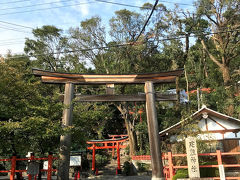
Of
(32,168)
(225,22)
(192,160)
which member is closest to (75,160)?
(32,168)

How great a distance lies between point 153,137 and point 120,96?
2.73 metres

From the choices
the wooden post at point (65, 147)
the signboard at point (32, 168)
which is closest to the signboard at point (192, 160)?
the wooden post at point (65, 147)

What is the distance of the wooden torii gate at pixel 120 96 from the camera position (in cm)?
927

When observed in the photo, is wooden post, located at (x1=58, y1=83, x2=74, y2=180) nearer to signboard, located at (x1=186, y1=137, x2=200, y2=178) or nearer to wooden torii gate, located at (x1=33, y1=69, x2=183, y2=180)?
wooden torii gate, located at (x1=33, y1=69, x2=183, y2=180)

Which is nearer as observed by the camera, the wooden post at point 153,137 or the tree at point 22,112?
the tree at point 22,112

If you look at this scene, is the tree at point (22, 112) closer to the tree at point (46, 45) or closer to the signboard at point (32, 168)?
the signboard at point (32, 168)

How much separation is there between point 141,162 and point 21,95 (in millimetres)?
13996

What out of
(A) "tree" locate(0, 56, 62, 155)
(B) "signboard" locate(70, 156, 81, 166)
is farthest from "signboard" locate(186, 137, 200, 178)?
(B) "signboard" locate(70, 156, 81, 166)

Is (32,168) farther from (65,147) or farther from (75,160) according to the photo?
(75,160)

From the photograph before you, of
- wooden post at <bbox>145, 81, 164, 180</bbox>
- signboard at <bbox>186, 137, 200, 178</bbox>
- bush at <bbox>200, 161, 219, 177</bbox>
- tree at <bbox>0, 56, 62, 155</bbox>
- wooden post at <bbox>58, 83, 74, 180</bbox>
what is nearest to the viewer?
tree at <bbox>0, 56, 62, 155</bbox>

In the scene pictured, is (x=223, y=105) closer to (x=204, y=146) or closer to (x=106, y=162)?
(x=204, y=146)

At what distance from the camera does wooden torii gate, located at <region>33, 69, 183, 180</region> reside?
9.27 m

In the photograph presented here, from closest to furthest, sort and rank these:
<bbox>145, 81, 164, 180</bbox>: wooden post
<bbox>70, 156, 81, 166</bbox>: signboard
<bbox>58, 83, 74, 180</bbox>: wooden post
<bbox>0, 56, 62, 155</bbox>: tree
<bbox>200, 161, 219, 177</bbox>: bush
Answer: <bbox>0, 56, 62, 155</bbox>: tree < <bbox>200, 161, 219, 177</bbox>: bush < <bbox>58, 83, 74, 180</bbox>: wooden post < <bbox>145, 81, 164, 180</bbox>: wooden post < <bbox>70, 156, 81, 166</bbox>: signboard

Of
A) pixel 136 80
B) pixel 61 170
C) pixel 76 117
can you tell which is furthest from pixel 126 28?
pixel 61 170
